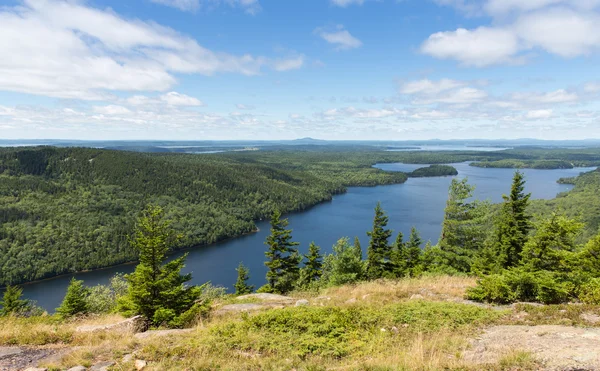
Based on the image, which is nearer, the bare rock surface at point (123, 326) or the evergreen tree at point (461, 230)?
the bare rock surface at point (123, 326)

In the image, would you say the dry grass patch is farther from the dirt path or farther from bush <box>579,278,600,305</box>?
the dirt path

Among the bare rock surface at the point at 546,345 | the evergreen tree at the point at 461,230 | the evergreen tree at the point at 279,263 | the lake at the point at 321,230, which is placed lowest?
the lake at the point at 321,230

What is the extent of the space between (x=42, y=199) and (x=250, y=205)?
3696 inches

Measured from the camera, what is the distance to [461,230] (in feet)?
93.7

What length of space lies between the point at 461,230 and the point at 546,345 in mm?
22927

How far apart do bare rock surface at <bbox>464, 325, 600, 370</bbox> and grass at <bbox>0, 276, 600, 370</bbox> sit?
32 cm

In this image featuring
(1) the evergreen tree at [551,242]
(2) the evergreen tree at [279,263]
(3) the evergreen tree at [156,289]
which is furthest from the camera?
(2) the evergreen tree at [279,263]

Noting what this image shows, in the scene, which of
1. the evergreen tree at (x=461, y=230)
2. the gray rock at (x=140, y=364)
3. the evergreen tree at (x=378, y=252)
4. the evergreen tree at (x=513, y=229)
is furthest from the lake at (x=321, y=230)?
the gray rock at (x=140, y=364)

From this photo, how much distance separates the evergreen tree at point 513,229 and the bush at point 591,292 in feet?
35.5

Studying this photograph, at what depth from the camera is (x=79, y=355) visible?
25.7 ft

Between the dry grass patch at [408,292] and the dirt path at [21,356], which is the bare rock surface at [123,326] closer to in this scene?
the dirt path at [21,356]

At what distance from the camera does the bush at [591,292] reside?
34.2 feet

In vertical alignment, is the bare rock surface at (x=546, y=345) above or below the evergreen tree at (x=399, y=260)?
above

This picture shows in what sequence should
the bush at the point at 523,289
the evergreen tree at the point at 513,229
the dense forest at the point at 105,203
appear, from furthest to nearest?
the dense forest at the point at 105,203 → the evergreen tree at the point at 513,229 → the bush at the point at 523,289
